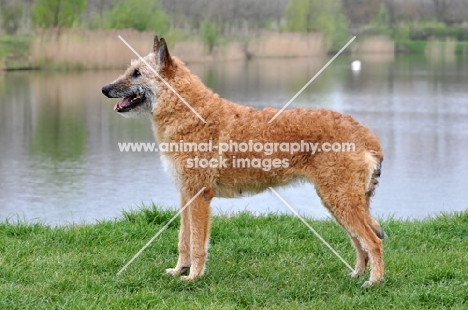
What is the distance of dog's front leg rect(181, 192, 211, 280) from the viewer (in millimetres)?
6117

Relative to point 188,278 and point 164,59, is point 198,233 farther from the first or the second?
point 164,59

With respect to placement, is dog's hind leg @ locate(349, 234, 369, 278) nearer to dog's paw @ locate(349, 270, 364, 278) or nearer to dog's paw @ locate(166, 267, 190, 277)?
dog's paw @ locate(349, 270, 364, 278)

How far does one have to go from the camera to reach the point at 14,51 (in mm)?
24750

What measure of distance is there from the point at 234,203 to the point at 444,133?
28.4 feet

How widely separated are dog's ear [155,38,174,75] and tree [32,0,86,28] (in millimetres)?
19365

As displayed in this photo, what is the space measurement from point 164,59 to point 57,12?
67.1 ft

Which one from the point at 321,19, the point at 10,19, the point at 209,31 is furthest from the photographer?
the point at 321,19

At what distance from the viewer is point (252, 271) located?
6.28m

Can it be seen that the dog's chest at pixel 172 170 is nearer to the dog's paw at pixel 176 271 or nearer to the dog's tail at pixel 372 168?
the dog's paw at pixel 176 271

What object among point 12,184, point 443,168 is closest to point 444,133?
point 443,168

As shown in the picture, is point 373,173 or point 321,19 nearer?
point 373,173

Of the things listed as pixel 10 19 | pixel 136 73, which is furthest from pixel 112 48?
pixel 136 73

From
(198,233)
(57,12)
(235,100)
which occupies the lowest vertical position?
(235,100)

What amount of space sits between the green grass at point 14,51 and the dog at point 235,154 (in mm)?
19230
